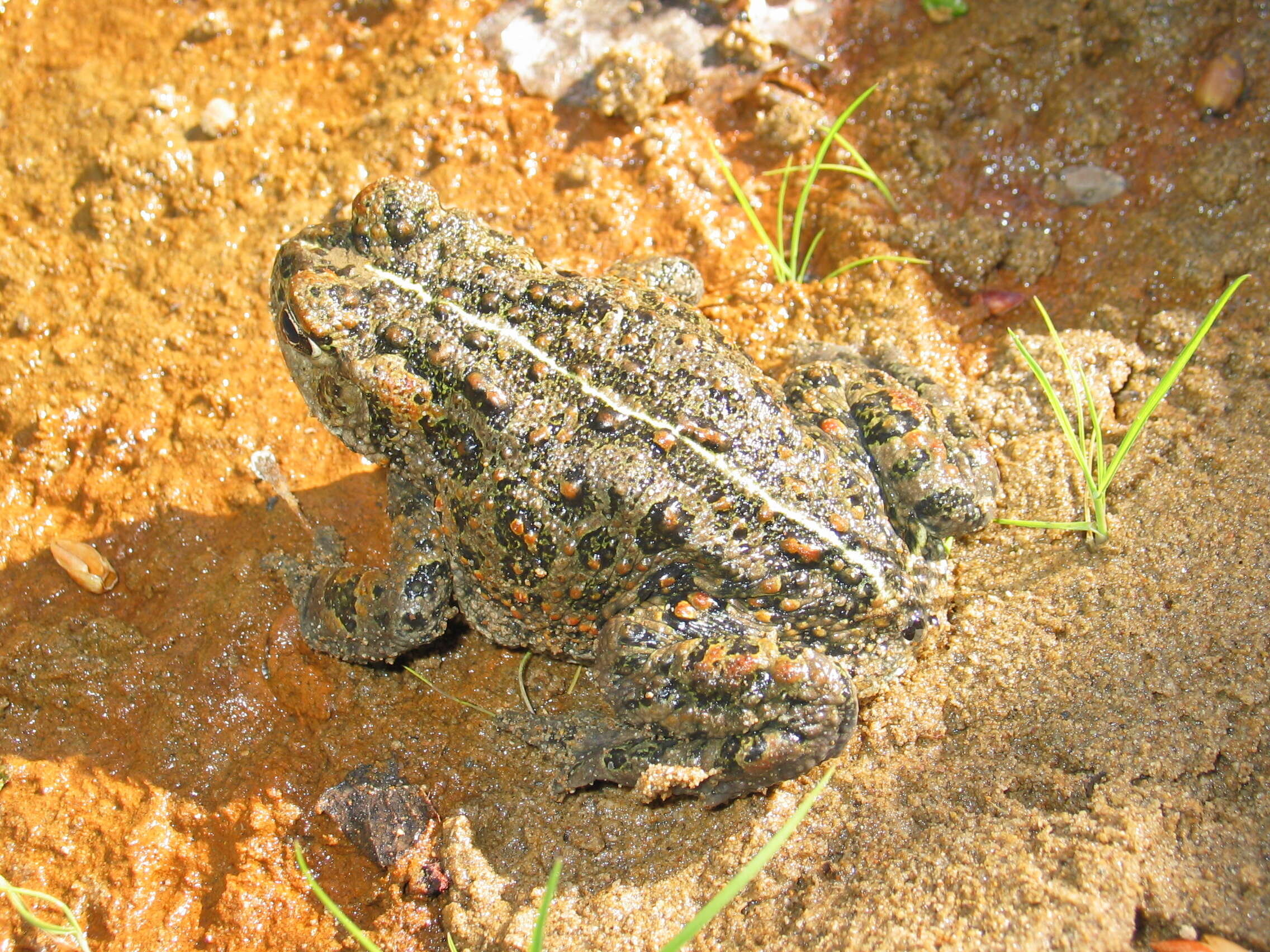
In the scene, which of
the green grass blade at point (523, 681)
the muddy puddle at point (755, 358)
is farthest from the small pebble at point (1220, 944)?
the green grass blade at point (523, 681)

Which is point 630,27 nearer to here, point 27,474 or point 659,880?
point 27,474

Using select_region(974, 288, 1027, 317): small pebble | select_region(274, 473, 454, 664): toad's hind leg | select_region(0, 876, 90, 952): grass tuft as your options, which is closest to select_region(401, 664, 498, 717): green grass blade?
select_region(274, 473, 454, 664): toad's hind leg

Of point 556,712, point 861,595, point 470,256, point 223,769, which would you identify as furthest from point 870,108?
point 223,769

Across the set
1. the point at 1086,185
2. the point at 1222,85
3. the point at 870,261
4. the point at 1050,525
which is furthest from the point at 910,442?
the point at 1222,85

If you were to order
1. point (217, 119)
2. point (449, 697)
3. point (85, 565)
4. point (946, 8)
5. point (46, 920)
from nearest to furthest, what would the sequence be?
point (46, 920)
point (449, 697)
point (85, 565)
point (217, 119)
point (946, 8)

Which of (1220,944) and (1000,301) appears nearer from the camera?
(1220,944)

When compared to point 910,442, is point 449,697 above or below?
below

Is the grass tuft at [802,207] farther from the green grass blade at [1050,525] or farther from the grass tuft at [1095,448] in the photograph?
the green grass blade at [1050,525]

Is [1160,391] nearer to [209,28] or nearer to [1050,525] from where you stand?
[1050,525]
